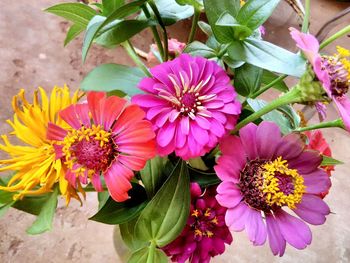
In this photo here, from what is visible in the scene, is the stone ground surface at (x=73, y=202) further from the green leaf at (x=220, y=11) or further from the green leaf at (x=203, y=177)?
the green leaf at (x=220, y=11)

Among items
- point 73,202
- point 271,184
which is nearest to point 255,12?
point 271,184

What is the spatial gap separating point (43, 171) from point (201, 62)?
0.14 m

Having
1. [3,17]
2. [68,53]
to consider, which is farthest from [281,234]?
[3,17]

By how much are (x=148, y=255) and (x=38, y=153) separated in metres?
0.12

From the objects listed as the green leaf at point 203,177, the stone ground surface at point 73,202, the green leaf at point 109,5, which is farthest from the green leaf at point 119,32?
the stone ground surface at point 73,202

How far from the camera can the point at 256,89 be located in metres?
0.34

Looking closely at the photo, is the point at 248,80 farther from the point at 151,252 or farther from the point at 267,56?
the point at 151,252

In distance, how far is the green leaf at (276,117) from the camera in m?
0.34

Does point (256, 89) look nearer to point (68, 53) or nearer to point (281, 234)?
point (281, 234)

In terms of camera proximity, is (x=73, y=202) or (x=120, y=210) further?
(x=73, y=202)

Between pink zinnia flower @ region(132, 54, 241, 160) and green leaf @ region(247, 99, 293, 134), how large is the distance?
46mm

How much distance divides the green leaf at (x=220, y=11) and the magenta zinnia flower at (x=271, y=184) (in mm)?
72

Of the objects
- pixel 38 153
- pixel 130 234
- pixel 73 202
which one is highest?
pixel 38 153

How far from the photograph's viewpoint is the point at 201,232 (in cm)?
36
